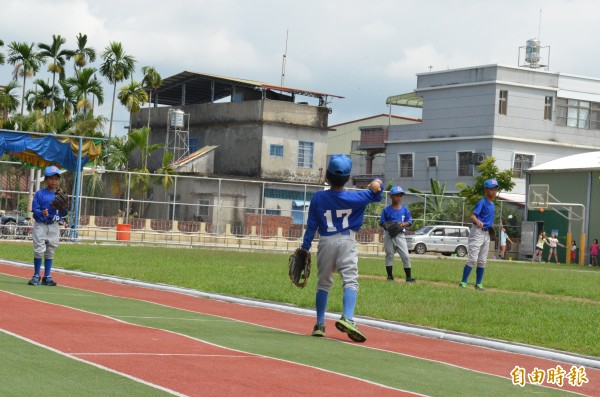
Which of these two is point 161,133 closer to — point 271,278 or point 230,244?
point 230,244

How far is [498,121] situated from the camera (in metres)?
72.9

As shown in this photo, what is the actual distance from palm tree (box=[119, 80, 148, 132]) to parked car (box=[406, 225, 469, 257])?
2507 centimetres

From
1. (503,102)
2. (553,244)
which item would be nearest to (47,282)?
(553,244)

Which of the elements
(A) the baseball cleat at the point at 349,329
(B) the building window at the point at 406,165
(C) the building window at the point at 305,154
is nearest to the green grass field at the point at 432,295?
(A) the baseball cleat at the point at 349,329

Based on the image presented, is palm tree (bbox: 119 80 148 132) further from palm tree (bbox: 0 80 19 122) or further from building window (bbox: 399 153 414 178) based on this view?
building window (bbox: 399 153 414 178)

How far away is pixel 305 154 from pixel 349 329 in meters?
58.3

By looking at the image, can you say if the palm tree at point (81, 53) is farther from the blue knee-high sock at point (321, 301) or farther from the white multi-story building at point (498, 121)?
the blue knee-high sock at point (321, 301)

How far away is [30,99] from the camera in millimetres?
72750

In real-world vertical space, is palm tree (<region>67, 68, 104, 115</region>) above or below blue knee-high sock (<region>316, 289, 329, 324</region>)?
above

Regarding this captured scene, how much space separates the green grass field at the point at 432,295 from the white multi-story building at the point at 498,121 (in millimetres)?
45965

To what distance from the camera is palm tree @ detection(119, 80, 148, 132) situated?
72.1m

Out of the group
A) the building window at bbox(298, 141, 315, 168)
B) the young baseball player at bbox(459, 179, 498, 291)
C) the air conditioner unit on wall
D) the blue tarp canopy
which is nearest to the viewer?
the young baseball player at bbox(459, 179, 498, 291)

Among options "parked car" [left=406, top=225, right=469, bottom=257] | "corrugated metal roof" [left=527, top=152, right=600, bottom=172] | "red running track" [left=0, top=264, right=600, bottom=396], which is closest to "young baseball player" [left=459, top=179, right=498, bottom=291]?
"red running track" [left=0, top=264, right=600, bottom=396]

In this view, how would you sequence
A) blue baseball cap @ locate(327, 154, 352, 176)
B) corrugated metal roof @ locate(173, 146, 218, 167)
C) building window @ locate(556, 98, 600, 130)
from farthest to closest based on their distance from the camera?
building window @ locate(556, 98, 600, 130) < corrugated metal roof @ locate(173, 146, 218, 167) < blue baseball cap @ locate(327, 154, 352, 176)
